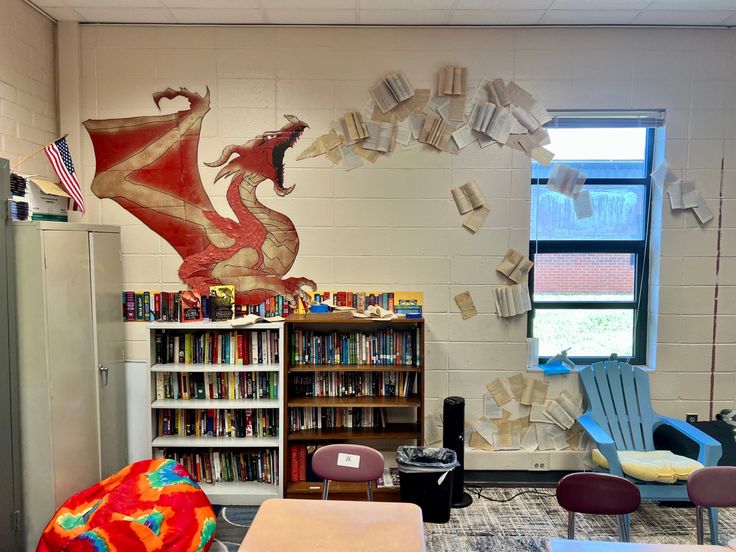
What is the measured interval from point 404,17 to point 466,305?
2.12 meters

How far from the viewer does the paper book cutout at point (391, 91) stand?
3.80m

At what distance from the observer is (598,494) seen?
7.84ft

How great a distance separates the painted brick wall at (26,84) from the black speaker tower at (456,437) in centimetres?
332

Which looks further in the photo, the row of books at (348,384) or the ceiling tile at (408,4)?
the row of books at (348,384)

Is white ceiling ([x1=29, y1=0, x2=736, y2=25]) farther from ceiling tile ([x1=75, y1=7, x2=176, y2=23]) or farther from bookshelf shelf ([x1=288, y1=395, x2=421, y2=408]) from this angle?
bookshelf shelf ([x1=288, y1=395, x2=421, y2=408])

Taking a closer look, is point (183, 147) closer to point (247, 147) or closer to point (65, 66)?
point (247, 147)

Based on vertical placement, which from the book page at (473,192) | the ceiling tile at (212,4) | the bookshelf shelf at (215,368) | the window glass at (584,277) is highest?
the ceiling tile at (212,4)

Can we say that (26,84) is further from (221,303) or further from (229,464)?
(229,464)

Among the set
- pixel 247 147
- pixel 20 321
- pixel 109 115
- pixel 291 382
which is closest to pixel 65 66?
pixel 109 115

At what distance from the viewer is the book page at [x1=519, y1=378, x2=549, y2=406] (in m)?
3.98

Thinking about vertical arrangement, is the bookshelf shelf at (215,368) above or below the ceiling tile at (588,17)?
below

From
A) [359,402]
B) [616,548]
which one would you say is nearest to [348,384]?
[359,402]

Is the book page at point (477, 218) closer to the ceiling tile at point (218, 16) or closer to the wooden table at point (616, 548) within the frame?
the ceiling tile at point (218, 16)

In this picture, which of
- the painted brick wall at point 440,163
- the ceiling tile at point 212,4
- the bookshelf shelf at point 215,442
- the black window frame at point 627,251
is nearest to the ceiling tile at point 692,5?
the painted brick wall at point 440,163
